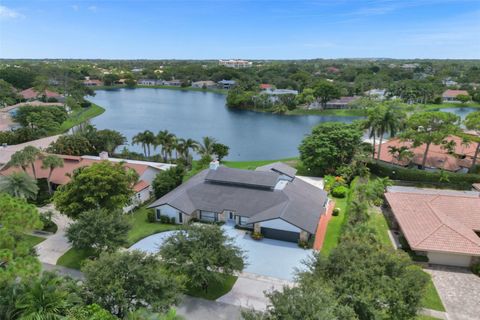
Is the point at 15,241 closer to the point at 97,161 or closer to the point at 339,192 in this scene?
the point at 97,161

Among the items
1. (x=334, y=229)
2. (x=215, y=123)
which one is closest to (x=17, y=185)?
(x=334, y=229)

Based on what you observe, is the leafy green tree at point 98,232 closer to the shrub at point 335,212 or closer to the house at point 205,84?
the shrub at point 335,212

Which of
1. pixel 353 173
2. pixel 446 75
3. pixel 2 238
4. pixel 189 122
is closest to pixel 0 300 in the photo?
pixel 2 238

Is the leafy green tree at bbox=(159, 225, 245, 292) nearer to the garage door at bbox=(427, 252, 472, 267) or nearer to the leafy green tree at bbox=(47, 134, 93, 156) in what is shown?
the garage door at bbox=(427, 252, 472, 267)

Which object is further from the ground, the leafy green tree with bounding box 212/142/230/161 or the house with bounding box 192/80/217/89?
the house with bounding box 192/80/217/89

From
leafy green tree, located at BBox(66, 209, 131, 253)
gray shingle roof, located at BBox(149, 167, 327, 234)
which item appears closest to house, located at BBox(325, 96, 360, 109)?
gray shingle roof, located at BBox(149, 167, 327, 234)
